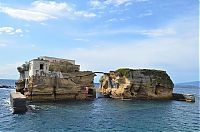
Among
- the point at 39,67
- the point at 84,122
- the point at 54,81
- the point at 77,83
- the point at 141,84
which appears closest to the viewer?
the point at 84,122

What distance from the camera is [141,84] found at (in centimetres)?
8038

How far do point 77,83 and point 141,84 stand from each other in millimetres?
19009

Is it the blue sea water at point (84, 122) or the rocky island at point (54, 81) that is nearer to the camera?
the blue sea water at point (84, 122)

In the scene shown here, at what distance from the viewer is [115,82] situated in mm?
86375

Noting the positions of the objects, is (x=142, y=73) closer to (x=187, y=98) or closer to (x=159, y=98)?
(x=159, y=98)

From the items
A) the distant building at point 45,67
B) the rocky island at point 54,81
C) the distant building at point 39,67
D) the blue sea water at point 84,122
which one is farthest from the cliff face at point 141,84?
the blue sea water at point 84,122

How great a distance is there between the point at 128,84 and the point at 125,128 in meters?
43.1

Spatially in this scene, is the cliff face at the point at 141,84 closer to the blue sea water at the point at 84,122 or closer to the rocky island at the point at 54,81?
the rocky island at the point at 54,81

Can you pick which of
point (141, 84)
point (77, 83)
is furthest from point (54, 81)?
point (141, 84)

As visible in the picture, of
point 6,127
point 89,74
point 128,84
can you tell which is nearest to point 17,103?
point 6,127

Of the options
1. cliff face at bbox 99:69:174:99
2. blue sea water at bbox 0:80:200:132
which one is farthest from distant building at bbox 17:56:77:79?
blue sea water at bbox 0:80:200:132

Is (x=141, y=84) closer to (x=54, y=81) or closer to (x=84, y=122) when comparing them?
(x=54, y=81)

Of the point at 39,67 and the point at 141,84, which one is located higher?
the point at 39,67

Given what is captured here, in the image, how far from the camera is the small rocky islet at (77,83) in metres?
66.1
